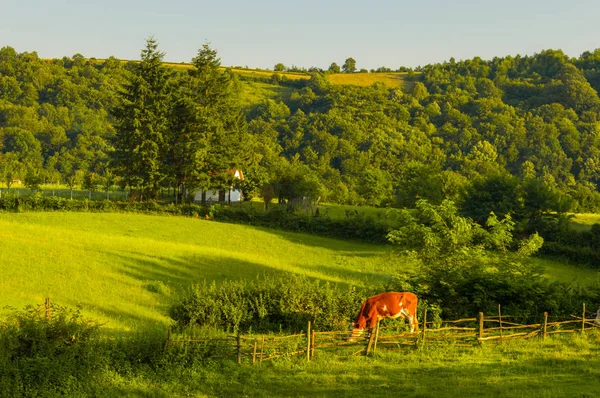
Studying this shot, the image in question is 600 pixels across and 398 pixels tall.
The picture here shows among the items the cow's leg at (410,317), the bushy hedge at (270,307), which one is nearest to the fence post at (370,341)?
the cow's leg at (410,317)

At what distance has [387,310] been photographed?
→ 2306 cm

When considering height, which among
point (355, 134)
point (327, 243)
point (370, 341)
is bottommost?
point (327, 243)

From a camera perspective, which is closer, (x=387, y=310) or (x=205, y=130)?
(x=387, y=310)

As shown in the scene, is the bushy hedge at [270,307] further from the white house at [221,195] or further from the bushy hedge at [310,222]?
the white house at [221,195]

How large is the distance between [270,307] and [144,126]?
44112mm

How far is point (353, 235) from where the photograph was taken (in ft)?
193

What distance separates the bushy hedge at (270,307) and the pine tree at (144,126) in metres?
40.8

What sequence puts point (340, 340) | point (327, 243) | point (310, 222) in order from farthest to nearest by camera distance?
point (310, 222) < point (327, 243) < point (340, 340)

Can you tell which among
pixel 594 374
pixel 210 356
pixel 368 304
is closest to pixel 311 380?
pixel 210 356

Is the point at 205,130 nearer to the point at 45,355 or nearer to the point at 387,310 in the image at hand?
the point at 387,310

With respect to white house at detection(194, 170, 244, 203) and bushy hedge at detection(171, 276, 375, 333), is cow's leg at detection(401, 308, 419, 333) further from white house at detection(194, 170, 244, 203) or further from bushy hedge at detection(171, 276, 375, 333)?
white house at detection(194, 170, 244, 203)

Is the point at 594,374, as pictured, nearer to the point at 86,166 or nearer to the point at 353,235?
the point at 353,235

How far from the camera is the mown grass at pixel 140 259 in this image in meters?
31.9

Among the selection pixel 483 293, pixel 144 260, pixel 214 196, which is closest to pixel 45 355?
pixel 483 293
